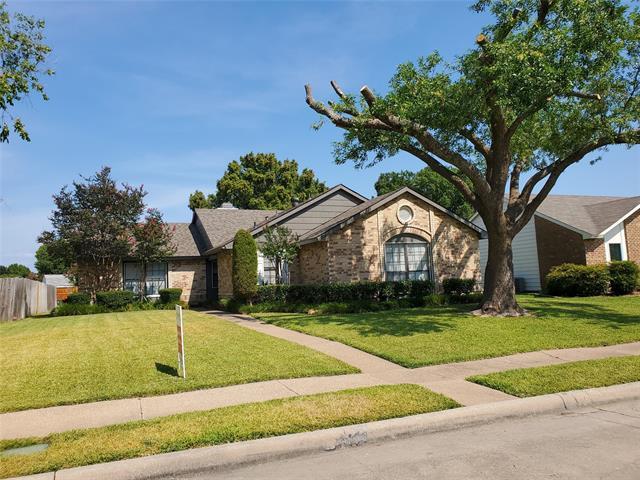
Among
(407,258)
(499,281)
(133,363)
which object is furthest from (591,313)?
(133,363)

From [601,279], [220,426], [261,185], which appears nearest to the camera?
[220,426]

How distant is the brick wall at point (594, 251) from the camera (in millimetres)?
24281

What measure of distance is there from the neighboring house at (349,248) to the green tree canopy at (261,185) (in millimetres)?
20557

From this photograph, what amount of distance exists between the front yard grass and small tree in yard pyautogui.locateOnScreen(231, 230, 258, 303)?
13561 mm

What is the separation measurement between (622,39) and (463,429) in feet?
40.1

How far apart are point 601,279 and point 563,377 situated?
16128 mm

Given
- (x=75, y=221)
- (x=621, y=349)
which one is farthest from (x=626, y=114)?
(x=75, y=221)

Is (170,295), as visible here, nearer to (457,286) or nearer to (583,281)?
(457,286)

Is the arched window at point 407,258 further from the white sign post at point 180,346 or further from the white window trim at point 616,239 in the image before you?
the white sign post at point 180,346

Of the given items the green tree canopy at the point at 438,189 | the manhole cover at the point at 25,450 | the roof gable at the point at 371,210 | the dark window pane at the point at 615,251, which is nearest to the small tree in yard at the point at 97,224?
the roof gable at the point at 371,210

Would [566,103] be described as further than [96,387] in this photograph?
Yes

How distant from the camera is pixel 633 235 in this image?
2544 cm

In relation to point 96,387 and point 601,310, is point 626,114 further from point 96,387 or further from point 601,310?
point 96,387

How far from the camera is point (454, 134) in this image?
1554cm
